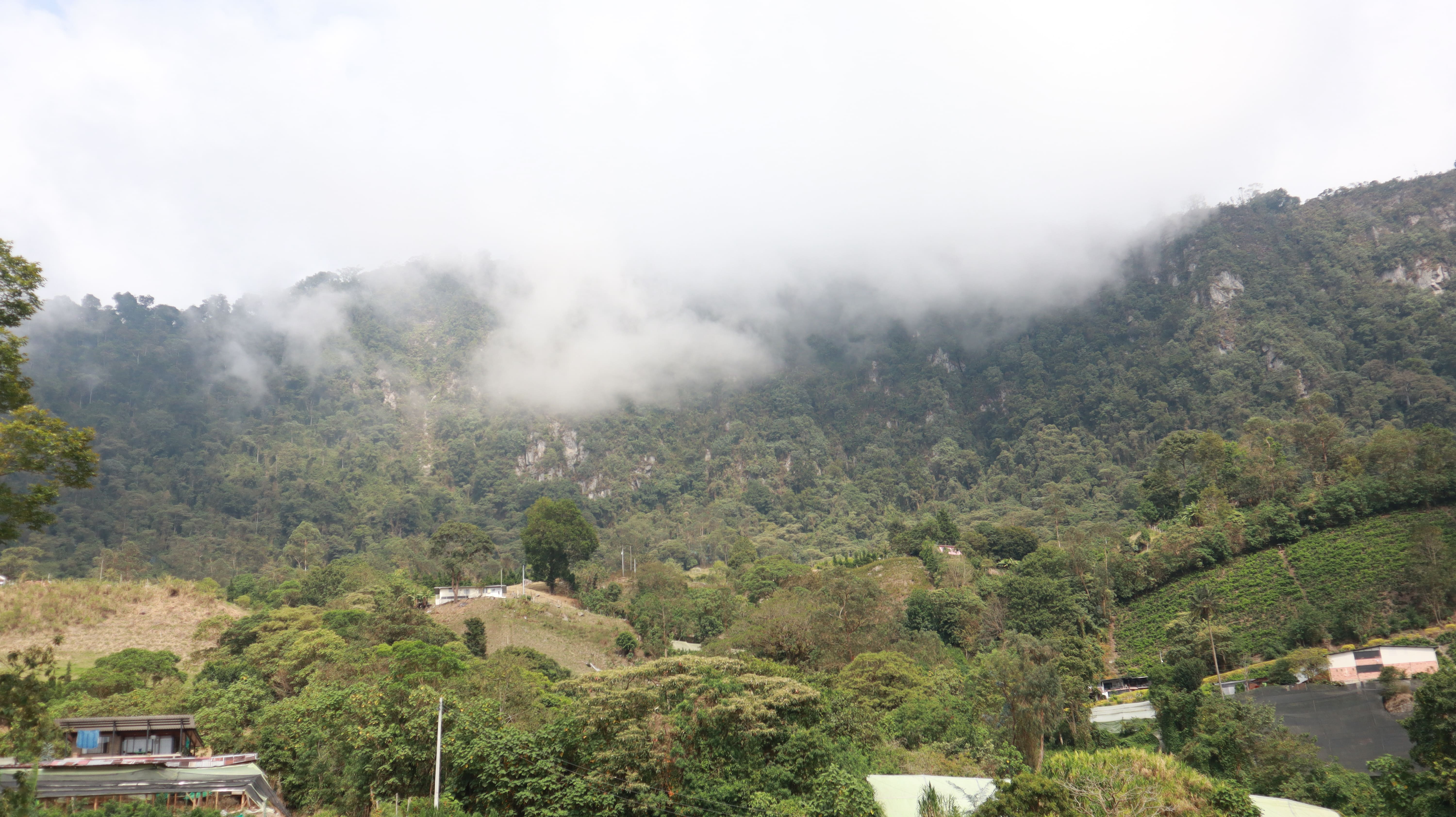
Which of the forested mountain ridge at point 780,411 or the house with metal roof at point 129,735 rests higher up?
the forested mountain ridge at point 780,411

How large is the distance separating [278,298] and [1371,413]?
657ft

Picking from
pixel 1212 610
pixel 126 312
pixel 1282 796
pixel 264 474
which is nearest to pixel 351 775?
pixel 1282 796

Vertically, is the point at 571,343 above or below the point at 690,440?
above

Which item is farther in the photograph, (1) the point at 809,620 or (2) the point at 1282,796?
(1) the point at 809,620

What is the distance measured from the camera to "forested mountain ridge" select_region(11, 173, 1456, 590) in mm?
109062

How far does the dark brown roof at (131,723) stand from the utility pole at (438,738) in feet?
22.8

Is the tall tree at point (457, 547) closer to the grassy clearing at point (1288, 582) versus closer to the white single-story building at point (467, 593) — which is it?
the white single-story building at point (467, 593)

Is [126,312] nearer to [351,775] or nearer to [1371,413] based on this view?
[351,775]

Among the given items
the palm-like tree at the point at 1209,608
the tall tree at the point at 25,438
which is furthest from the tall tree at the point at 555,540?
the tall tree at the point at 25,438

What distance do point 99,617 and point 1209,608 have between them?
68.1 m

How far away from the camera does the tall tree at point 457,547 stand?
6444cm

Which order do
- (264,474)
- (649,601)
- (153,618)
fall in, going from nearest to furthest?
1. (153,618)
2. (649,601)
3. (264,474)

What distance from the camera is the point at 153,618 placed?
172 feet

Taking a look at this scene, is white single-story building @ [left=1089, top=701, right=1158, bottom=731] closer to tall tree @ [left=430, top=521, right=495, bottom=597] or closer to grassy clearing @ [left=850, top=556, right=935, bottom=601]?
grassy clearing @ [left=850, top=556, right=935, bottom=601]
